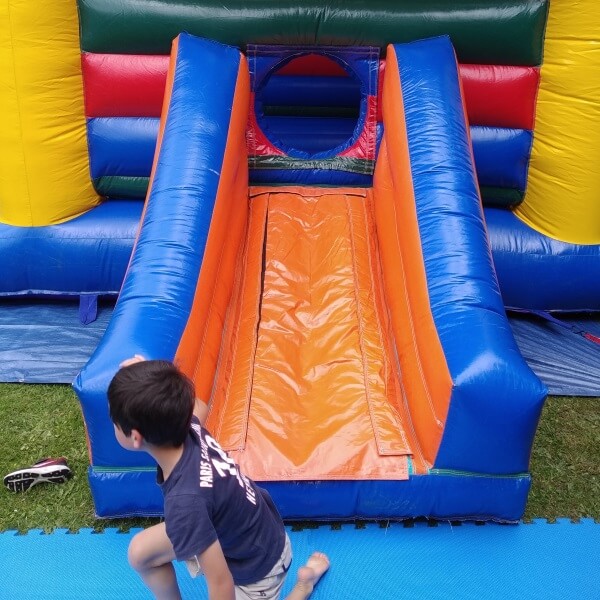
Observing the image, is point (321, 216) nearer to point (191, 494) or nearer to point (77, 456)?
point (77, 456)

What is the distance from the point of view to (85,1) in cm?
352

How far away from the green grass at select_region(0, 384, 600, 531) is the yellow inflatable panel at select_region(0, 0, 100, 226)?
956mm

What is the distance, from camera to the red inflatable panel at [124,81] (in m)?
3.63

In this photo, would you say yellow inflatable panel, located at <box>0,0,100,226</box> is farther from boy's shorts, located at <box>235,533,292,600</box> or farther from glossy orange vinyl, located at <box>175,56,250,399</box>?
boy's shorts, located at <box>235,533,292,600</box>

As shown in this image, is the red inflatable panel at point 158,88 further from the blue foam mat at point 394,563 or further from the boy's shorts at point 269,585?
the boy's shorts at point 269,585

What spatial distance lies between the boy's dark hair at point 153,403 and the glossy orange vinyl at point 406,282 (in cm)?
107

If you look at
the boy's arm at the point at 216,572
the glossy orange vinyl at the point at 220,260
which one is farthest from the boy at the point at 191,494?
the glossy orange vinyl at the point at 220,260

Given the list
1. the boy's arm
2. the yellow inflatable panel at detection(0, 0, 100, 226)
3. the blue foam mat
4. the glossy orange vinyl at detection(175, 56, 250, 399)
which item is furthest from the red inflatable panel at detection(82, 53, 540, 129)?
the boy's arm

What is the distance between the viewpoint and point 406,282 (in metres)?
3.00

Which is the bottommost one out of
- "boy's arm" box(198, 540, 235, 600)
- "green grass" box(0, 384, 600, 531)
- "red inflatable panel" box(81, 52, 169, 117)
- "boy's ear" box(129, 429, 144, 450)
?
"green grass" box(0, 384, 600, 531)

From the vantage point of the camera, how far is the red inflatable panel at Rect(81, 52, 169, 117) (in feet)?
11.9

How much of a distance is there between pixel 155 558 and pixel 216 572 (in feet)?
1.08

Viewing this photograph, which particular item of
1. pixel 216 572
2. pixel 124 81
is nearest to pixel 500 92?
pixel 124 81

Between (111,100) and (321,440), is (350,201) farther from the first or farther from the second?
(321,440)
